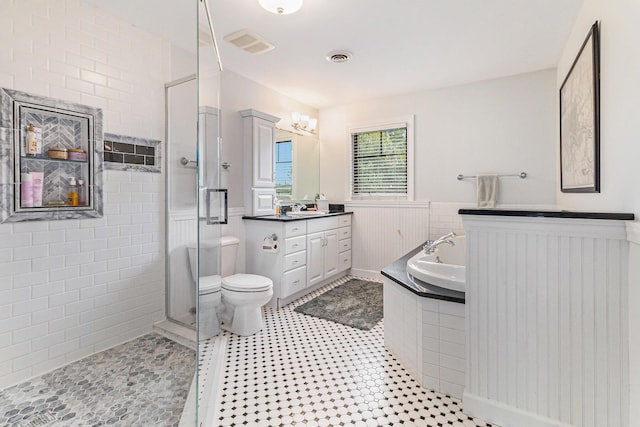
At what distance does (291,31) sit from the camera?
90.4 inches

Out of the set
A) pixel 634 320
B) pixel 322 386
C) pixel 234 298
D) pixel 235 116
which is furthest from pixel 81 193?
pixel 634 320

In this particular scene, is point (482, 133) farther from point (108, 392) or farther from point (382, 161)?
point (108, 392)

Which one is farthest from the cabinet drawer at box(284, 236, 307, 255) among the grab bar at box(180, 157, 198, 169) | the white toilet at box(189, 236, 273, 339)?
the grab bar at box(180, 157, 198, 169)

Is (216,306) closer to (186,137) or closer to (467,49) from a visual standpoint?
(186,137)

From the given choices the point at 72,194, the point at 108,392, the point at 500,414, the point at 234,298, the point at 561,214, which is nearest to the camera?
the point at 561,214

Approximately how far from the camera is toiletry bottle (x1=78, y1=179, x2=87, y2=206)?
6.68 feet

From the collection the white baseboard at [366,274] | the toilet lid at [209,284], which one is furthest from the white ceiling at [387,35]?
the white baseboard at [366,274]

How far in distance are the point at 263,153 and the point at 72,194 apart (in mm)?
1687

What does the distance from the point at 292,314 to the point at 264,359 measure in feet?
2.60

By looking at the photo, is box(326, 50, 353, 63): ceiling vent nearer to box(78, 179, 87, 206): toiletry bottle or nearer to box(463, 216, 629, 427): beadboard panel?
box(463, 216, 629, 427): beadboard panel

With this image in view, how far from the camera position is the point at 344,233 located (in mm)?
3920

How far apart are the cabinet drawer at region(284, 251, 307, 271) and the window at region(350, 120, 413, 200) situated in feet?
4.44

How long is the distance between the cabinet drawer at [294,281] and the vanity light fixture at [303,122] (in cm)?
180

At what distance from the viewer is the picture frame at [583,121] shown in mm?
1630
